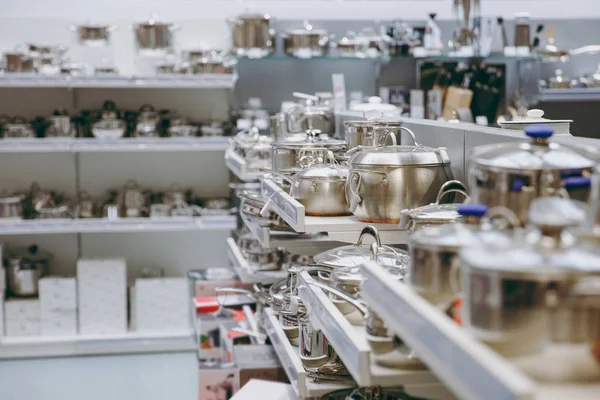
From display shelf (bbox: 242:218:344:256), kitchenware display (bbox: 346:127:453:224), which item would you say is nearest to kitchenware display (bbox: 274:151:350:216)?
kitchenware display (bbox: 346:127:453:224)

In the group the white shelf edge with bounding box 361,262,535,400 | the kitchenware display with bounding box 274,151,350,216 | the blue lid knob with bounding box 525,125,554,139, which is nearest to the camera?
the white shelf edge with bounding box 361,262,535,400

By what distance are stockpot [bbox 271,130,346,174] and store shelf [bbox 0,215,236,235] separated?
94.5 inches

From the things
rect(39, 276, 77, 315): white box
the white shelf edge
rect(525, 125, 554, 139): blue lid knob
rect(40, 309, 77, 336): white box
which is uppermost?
rect(525, 125, 554, 139): blue lid knob

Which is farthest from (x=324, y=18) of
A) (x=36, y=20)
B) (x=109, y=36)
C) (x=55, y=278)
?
(x=55, y=278)

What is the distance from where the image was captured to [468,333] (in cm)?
106

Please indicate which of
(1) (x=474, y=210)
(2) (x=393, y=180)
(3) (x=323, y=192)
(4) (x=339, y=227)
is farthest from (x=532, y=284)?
(3) (x=323, y=192)

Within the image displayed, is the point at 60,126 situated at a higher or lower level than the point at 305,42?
lower

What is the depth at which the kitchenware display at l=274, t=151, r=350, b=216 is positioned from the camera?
2371 mm

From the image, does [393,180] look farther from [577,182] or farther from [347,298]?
[577,182]

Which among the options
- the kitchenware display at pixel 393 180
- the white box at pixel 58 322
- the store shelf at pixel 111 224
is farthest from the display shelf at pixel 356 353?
the white box at pixel 58 322

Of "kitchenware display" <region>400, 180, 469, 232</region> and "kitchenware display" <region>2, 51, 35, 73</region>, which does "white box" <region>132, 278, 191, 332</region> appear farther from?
"kitchenware display" <region>400, 180, 469, 232</region>

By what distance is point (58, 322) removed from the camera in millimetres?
5449

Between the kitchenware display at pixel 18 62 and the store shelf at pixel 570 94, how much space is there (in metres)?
3.38

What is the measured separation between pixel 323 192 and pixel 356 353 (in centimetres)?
89
